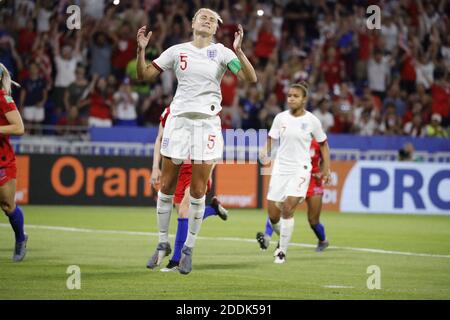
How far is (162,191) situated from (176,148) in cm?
68

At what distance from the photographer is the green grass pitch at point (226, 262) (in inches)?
403

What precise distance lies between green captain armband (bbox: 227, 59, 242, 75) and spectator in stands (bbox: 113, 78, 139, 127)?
1392cm

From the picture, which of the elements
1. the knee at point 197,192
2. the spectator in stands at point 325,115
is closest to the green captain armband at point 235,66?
the knee at point 197,192

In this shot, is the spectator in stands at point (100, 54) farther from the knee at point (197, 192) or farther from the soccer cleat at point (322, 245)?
the knee at point (197, 192)

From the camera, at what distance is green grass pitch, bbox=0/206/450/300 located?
10242mm

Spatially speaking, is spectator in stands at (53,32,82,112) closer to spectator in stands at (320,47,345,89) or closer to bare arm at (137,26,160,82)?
spectator in stands at (320,47,345,89)

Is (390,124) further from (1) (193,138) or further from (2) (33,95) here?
(1) (193,138)

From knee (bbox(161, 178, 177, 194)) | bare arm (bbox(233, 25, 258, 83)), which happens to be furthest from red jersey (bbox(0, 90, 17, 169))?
bare arm (bbox(233, 25, 258, 83))

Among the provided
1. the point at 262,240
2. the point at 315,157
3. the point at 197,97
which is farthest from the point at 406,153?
the point at 197,97

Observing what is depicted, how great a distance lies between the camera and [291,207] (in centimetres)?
1396

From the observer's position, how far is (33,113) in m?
24.3

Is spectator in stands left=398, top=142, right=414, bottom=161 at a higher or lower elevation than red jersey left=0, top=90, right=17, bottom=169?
lower

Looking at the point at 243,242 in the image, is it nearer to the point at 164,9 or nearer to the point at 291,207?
the point at 291,207

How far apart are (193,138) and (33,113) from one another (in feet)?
45.0
